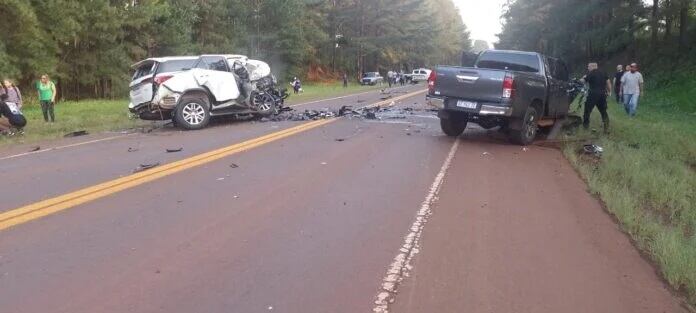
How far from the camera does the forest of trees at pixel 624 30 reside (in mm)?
31344

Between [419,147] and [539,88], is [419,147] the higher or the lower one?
the lower one

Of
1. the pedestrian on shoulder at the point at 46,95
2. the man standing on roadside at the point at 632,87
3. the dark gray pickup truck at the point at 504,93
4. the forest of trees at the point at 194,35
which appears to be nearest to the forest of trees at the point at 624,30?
the man standing on roadside at the point at 632,87

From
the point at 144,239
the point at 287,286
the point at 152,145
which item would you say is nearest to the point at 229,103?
the point at 152,145

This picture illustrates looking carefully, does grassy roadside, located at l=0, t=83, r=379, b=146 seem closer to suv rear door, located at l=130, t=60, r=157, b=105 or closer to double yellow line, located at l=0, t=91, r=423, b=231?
suv rear door, located at l=130, t=60, r=157, b=105

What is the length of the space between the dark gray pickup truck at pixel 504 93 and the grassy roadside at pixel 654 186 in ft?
3.31

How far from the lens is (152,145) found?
1139cm

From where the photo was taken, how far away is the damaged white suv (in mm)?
14172

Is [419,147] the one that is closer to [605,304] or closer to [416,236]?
[416,236]

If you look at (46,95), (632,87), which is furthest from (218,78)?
(632,87)

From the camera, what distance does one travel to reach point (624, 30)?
37125 millimetres

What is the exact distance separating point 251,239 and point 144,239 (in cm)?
91

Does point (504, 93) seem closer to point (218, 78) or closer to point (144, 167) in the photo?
point (144, 167)

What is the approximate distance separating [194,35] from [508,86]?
3616cm

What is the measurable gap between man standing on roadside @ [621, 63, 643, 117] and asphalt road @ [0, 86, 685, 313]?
10263mm
